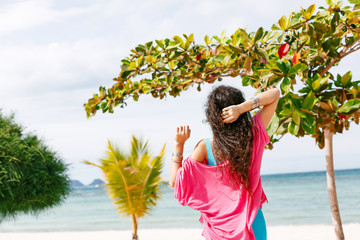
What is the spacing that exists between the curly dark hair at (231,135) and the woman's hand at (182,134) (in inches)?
4.4

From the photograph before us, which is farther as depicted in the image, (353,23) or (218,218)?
(353,23)

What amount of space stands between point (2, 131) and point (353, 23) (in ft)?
13.5

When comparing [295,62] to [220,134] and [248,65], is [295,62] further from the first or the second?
[220,134]

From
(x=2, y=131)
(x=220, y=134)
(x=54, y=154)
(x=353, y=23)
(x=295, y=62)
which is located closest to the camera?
(x=220, y=134)

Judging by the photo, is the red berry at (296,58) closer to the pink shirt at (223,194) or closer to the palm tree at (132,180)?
the pink shirt at (223,194)

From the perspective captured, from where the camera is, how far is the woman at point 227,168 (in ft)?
6.34

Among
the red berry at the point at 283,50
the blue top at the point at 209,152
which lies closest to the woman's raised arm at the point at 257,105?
the blue top at the point at 209,152

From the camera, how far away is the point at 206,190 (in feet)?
6.68

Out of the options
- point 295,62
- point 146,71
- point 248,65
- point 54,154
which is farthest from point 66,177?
point 295,62

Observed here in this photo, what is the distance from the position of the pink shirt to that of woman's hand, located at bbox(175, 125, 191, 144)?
0.09 m

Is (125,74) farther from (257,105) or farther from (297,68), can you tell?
(257,105)

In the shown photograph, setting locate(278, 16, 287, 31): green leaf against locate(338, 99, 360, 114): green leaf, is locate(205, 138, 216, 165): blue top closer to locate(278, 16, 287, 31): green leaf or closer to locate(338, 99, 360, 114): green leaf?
locate(338, 99, 360, 114): green leaf

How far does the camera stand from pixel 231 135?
1938 mm

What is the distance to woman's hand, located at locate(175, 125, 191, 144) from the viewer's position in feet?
6.50
